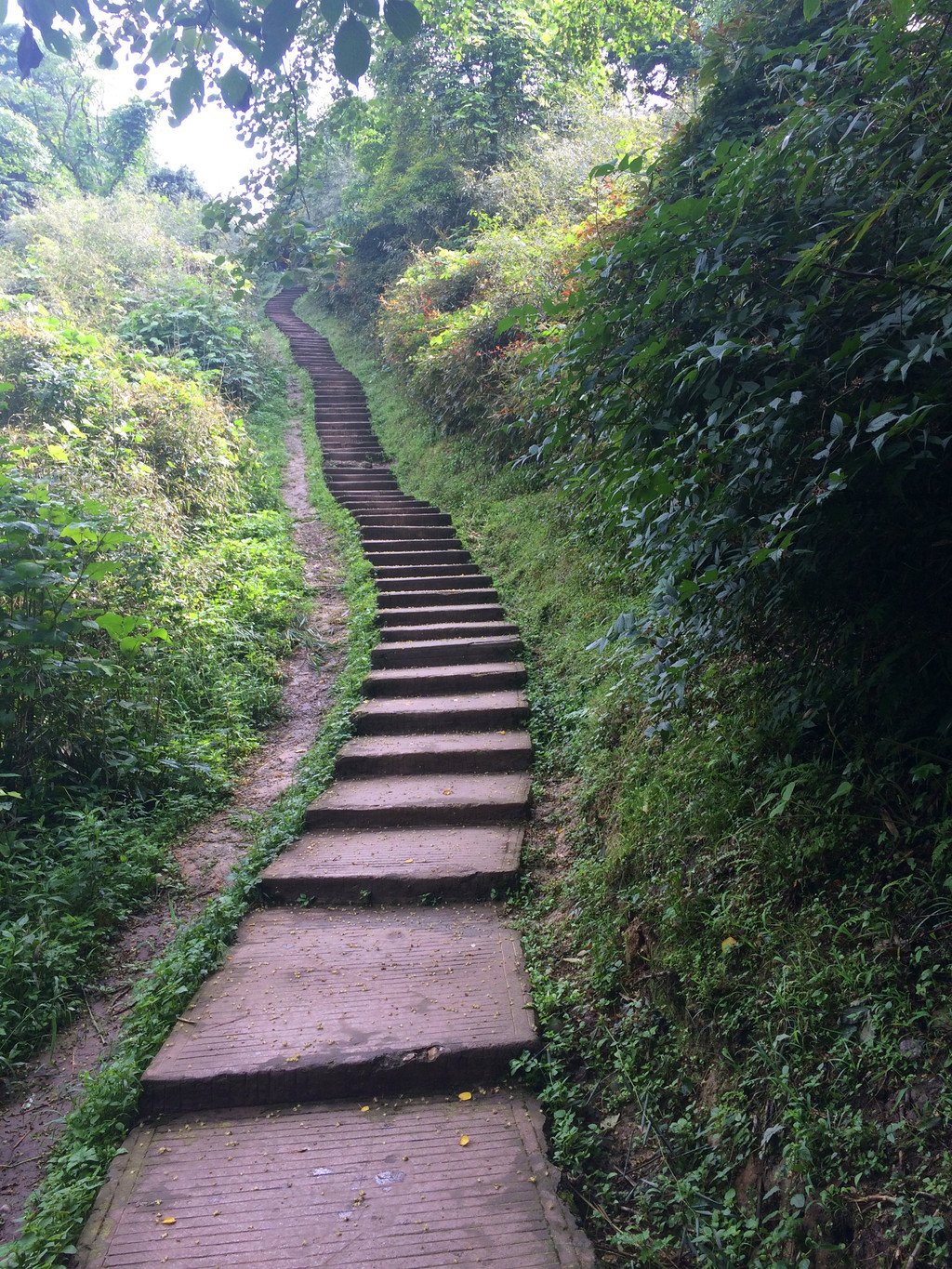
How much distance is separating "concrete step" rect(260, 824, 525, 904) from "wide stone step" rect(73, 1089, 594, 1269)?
109cm

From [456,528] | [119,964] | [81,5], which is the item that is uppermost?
[81,5]

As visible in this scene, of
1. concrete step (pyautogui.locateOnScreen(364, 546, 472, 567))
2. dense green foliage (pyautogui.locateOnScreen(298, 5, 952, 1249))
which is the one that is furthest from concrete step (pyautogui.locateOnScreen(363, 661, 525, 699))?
concrete step (pyautogui.locateOnScreen(364, 546, 472, 567))

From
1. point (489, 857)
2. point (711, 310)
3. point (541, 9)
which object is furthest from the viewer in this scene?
point (541, 9)

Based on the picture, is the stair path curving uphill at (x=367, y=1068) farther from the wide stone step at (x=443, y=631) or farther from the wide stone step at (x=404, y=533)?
the wide stone step at (x=404, y=533)

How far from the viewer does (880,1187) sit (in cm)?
152

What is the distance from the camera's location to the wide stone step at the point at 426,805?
A: 4020mm

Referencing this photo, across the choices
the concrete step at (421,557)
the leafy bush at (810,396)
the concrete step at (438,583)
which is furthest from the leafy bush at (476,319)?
the leafy bush at (810,396)

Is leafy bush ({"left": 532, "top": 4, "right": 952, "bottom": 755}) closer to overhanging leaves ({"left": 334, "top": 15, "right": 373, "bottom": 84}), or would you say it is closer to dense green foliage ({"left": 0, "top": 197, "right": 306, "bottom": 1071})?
overhanging leaves ({"left": 334, "top": 15, "right": 373, "bottom": 84})

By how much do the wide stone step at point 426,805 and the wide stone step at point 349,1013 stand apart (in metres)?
0.70

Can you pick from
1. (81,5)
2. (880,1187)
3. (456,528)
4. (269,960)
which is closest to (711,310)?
(81,5)

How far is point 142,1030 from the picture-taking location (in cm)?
269

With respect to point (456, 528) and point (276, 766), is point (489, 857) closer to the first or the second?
point (276, 766)

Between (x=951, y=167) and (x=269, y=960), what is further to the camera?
(x=269, y=960)

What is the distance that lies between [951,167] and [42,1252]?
12.0 feet
